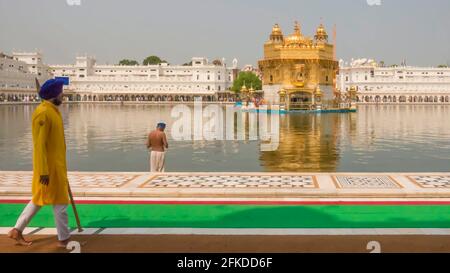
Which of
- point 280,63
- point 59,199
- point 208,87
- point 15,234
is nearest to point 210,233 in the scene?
point 59,199

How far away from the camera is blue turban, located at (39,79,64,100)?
16.3 ft

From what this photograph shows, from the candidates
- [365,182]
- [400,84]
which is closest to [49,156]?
[365,182]

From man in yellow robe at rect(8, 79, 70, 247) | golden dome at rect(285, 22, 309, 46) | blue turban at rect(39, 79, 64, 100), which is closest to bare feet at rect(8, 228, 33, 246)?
man in yellow robe at rect(8, 79, 70, 247)

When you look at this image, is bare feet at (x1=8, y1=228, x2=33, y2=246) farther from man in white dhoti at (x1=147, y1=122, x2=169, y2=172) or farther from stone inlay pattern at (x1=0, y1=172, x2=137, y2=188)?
man in white dhoti at (x1=147, y1=122, x2=169, y2=172)

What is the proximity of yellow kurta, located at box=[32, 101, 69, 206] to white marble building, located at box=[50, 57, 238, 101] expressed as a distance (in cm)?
10688

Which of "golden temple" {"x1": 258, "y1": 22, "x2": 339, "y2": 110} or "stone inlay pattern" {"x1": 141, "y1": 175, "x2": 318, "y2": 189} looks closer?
"stone inlay pattern" {"x1": 141, "y1": 175, "x2": 318, "y2": 189}

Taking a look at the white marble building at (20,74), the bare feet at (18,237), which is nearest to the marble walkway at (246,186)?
the bare feet at (18,237)

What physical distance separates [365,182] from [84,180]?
5038 mm

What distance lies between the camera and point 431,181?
8.55m

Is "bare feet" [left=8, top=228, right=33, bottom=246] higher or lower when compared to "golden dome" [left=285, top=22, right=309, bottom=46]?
lower

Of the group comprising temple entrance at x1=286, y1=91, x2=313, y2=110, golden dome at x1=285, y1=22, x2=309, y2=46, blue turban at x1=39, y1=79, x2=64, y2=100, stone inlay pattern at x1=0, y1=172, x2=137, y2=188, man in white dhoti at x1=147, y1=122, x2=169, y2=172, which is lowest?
stone inlay pattern at x1=0, y1=172, x2=137, y2=188

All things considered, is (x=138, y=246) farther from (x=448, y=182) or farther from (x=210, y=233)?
(x=448, y=182)

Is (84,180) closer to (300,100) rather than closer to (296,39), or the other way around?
(300,100)
